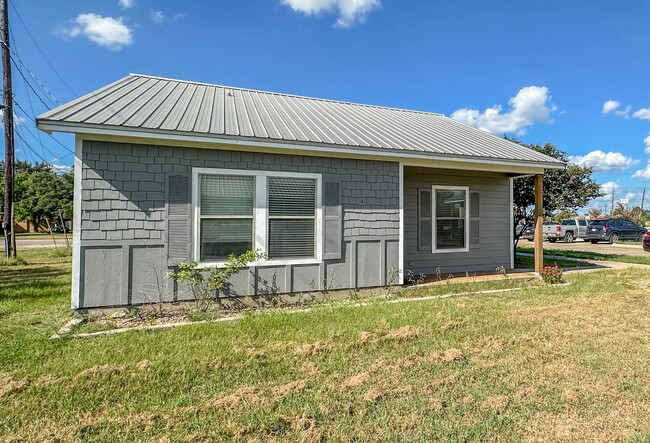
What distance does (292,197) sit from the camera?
5.74 meters

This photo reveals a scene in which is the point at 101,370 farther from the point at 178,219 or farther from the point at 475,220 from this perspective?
the point at 475,220

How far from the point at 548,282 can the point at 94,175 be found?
8.91m

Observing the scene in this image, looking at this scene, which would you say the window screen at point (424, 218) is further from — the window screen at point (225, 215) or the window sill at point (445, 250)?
the window screen at point (225, 215)

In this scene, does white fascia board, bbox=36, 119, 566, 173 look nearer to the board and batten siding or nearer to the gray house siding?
the gray house siding

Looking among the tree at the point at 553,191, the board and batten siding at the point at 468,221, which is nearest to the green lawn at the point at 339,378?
the board and batten siding at the point at 468,221

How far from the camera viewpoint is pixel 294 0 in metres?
10.2

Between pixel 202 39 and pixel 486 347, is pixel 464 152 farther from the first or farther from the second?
pixel 202 39

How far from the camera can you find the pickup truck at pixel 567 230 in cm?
2230

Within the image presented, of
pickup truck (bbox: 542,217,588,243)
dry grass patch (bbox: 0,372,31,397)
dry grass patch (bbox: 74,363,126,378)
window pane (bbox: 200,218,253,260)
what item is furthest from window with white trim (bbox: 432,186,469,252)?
pickup truck (bbox: 542,217,588,243)

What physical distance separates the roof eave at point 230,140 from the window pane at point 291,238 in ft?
4.20

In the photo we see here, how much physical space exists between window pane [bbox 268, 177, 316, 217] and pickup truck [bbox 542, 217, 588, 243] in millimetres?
22272

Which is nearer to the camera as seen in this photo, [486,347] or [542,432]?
[542,432]

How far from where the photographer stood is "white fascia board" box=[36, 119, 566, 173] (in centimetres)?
446

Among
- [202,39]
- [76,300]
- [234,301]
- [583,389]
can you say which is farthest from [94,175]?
[202,39]
